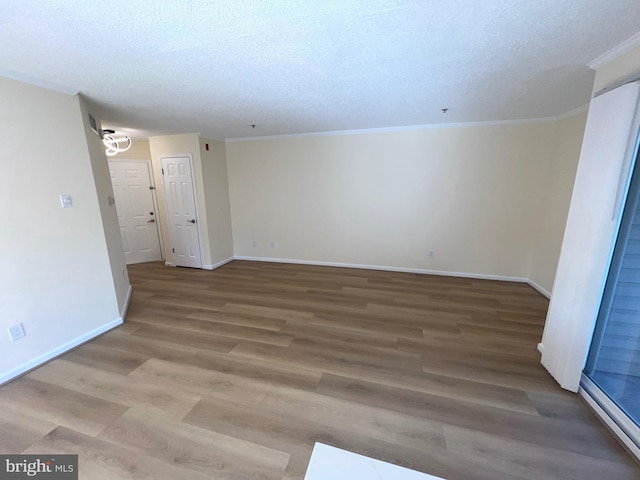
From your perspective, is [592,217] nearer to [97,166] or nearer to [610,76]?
[610,76]

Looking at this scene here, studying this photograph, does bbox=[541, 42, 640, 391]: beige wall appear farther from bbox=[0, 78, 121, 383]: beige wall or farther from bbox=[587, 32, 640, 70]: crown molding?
bbox=[0, 78, 121, 383]: beige wall

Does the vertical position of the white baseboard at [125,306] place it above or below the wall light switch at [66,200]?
below

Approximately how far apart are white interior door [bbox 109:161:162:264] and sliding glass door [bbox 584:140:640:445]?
6633 mm

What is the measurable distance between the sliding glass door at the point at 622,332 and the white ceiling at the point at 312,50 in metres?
1.05

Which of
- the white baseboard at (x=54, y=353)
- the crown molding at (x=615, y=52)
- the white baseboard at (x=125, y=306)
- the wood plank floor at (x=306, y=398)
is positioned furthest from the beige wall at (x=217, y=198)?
the crown molding at (x=615, y=52)

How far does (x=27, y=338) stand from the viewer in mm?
2111

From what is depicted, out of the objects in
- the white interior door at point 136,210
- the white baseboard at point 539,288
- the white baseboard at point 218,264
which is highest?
the white interior door at point 136,210

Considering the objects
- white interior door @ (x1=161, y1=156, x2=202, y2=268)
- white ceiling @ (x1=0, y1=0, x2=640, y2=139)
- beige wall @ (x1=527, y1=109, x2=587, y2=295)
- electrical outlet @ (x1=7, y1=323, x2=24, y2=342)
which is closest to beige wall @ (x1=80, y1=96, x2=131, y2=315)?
white ceiling @ (x1=0, y1=0, x2=640, y2=139)

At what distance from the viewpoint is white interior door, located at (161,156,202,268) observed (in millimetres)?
4512

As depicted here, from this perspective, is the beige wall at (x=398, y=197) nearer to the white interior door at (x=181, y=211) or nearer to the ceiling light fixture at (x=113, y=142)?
the white interior door at (x=181, y=211)

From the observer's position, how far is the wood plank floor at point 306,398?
55.7 inches

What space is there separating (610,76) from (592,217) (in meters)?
0.99

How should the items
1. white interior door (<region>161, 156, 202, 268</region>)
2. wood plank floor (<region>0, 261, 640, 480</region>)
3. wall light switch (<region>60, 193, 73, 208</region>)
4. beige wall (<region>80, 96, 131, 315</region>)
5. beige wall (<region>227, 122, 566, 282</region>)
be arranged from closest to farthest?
1. wood plank floor (<region>0, 261, 640, 480</region>)
2. wall light switch (<region>60, 193, 73, 208</region>)
3. beige wall (<region>80, 96, 131, 315</region>)
4. beige wall (<region>227, 122, 566, 282</region>)
5. white interior door (<region>161, 156, 202, 268</region>)

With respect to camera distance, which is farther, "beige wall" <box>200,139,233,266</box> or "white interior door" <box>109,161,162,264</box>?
"white interior door" <box>109,161,162,264</box>
